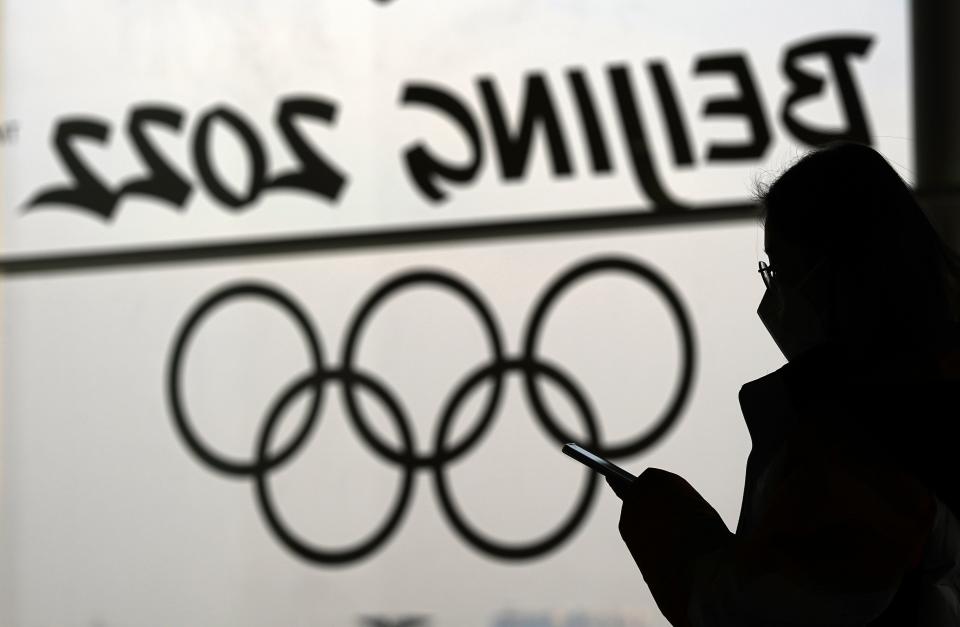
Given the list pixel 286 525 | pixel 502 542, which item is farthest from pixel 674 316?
pixel 286 525

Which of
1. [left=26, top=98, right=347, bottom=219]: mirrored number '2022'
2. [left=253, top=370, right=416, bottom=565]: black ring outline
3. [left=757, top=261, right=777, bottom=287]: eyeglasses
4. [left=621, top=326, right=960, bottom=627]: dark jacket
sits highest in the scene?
[left=26, top=98, right=347, bottom=219]: mirrored number '2022'

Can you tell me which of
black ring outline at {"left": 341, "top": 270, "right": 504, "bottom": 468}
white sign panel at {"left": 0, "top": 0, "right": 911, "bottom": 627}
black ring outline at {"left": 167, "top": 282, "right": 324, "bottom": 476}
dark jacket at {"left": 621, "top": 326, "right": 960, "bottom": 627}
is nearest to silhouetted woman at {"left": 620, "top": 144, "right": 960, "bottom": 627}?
dark jacket at {"left": 621, "top": 326, "right": 960, "bottom": 627}

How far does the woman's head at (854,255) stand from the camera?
0.78 meters

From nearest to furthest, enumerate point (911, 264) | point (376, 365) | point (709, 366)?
point (911, 264), point (709, 366), point (376, 365)

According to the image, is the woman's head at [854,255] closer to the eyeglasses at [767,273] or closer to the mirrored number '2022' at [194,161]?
the eyeglasses at [767,273]

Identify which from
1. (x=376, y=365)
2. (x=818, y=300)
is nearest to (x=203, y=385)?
(x=376, y=365)

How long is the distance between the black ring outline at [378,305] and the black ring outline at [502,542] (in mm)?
31

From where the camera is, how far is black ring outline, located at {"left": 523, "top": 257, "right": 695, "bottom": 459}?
2174mm

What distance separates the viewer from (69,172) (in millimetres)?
2508

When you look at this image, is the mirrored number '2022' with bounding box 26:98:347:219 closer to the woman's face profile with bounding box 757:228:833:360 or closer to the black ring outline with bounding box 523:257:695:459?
the black ring outline with bounding box 523:257:695:459

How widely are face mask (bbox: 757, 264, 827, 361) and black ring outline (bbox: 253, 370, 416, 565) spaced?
1.50 m

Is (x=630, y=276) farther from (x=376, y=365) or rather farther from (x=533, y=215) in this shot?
(x=376, y=365)

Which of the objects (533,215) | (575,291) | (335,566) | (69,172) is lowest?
(335,566)

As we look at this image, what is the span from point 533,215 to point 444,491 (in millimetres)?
601
